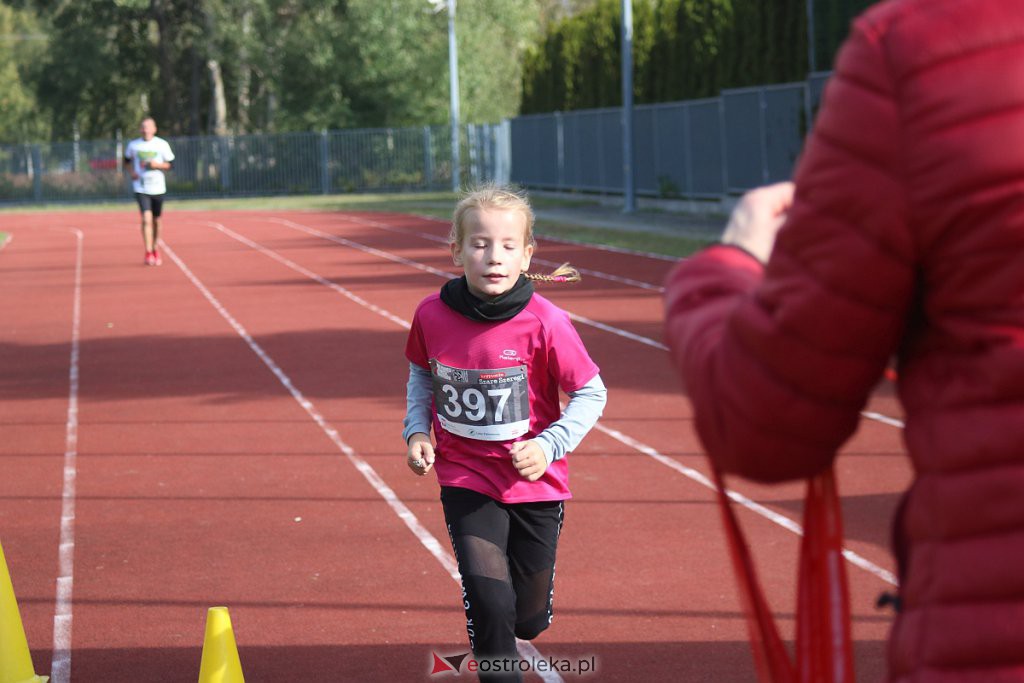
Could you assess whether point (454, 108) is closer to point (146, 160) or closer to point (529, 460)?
point (146, 160)

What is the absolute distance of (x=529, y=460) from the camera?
4.05 metres

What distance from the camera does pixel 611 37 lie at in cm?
3784

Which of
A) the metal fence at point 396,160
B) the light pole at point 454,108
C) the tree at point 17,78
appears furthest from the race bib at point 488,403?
the tree at point 17,78

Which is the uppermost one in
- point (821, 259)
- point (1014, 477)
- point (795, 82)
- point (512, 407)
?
point (795, 82)

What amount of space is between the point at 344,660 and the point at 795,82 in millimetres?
22711

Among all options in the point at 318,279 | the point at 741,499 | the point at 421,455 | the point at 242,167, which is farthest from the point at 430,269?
the point at 242,167

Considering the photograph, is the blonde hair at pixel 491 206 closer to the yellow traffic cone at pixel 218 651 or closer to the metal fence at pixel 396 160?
the yellow traffic cone at pixel 218 651

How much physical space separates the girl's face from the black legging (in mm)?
594

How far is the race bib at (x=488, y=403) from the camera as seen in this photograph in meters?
4.18

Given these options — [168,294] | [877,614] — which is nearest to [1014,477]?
[877,614]

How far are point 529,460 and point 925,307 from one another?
254cm

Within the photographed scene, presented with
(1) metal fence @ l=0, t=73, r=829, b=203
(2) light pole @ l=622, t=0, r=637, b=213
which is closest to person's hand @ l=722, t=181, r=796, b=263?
(2) light pole @ l=622, t=0, r=637, b=213

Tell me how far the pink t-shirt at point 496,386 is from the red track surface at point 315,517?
1257 mm

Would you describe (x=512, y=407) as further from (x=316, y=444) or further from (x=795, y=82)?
(x=795, y=82)
